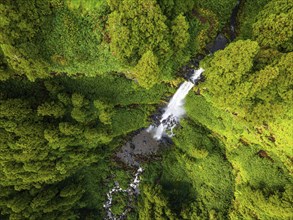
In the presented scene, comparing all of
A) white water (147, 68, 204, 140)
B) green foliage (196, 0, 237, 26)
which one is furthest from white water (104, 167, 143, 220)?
green foliage (196, 0, 237, 26)

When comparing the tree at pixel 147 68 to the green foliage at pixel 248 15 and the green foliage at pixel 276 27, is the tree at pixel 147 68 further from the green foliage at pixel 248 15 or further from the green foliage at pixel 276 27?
the green foliage at pixel 276 27

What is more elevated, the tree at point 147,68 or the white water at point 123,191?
the white water at point 123,191

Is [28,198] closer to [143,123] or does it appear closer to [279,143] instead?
[143,123]

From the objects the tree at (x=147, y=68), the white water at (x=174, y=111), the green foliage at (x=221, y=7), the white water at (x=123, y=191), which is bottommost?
the tree at (x=147, y=68)

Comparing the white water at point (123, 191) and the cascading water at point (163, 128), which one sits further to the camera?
the white water at point (123, 191)

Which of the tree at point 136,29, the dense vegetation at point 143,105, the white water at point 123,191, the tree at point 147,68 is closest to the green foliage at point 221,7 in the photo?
the dense vegetation at point 143,105

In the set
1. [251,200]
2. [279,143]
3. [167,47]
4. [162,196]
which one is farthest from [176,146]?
[167,47]

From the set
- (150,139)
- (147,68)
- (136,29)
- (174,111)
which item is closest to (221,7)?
(136,29)
